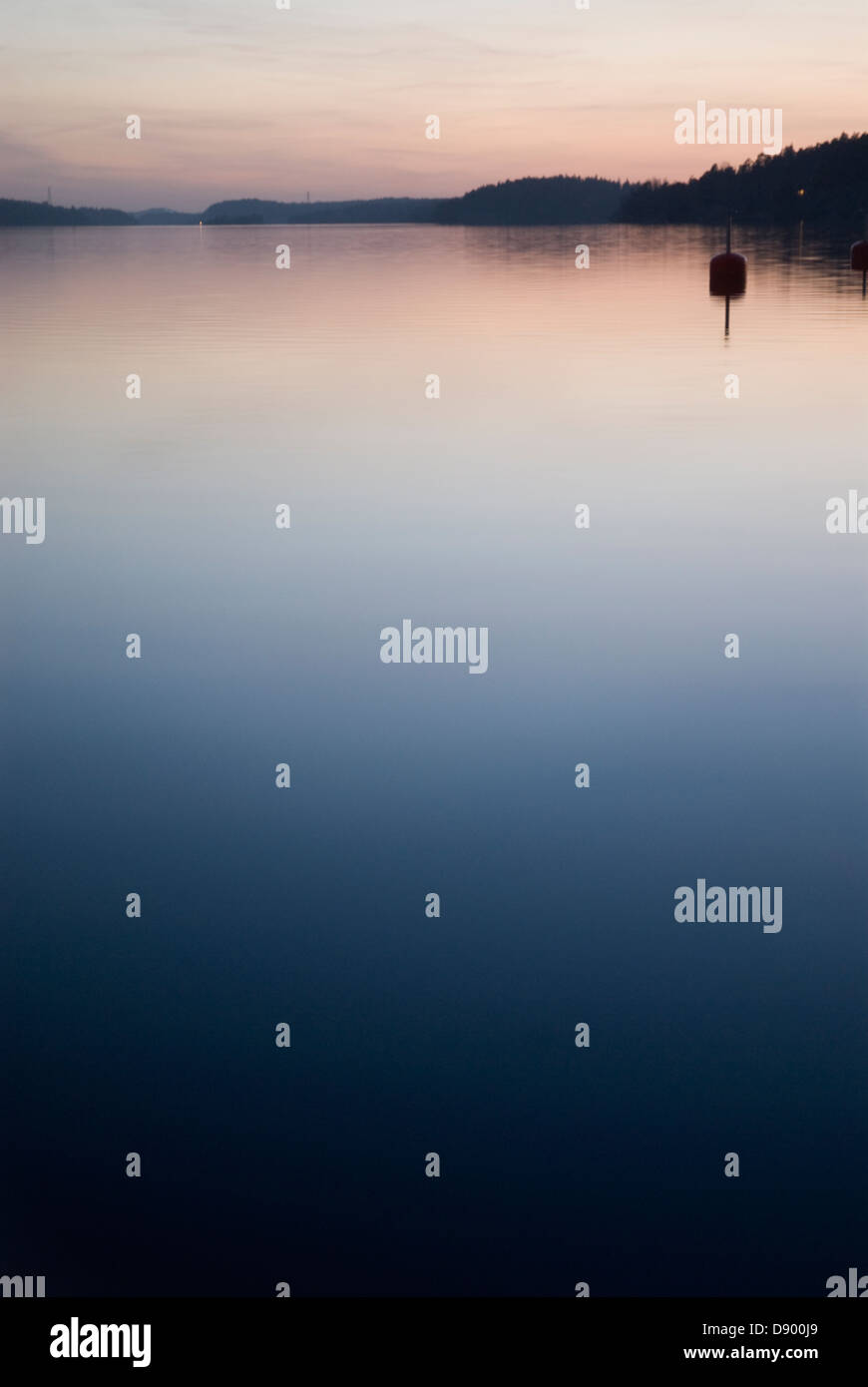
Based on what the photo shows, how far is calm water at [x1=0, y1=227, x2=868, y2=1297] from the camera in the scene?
3.76 meters

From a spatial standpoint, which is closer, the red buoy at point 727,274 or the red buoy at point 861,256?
the red buoy at point 727,274

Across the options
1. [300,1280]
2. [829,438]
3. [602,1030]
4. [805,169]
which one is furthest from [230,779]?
[805,169]

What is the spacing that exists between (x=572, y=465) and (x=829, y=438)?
116 inches

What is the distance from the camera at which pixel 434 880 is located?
536cm

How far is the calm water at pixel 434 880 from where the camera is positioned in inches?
148

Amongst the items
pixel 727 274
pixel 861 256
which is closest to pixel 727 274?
pixel 727 274

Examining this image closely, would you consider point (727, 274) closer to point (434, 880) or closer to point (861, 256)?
point (861, 256)

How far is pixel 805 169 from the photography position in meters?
63.8

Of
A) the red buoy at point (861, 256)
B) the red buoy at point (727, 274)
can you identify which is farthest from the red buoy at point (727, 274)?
the red buoy at point (861, 256)

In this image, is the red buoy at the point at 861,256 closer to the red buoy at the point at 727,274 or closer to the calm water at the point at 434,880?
the red buoy at the point at 727,274

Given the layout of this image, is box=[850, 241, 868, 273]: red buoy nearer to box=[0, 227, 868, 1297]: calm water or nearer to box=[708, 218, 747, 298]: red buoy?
box=[708, 218, 747, 298]: red buoy

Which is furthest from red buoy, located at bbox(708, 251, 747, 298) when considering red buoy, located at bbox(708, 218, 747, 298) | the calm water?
the calm water
